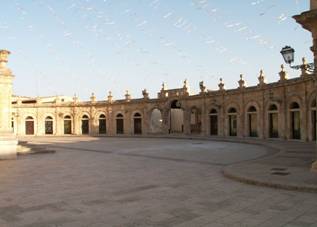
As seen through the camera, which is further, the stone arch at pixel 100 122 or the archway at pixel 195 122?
the stone arch at pixel 100 122

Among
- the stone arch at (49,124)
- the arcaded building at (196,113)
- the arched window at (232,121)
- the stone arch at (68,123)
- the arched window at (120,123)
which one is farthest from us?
the stone arch at (49,124)

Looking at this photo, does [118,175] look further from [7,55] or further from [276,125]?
[276,125]

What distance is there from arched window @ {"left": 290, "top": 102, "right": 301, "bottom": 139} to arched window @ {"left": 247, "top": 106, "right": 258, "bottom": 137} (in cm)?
488

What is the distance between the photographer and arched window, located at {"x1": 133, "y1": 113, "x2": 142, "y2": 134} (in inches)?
1861

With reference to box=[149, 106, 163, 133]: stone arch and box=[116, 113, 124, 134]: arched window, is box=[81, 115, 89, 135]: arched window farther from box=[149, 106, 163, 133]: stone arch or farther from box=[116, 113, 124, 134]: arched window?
box=[149, 106, 163, 133]: stone arch

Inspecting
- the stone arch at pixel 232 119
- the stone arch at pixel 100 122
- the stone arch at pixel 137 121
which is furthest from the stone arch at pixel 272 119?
the stone arch at pixel 100 122

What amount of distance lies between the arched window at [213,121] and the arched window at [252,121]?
480 centimetres

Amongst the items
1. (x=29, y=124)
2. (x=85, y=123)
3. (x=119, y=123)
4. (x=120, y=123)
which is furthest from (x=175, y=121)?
(x=29, y=124)

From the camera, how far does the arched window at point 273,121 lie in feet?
97.3

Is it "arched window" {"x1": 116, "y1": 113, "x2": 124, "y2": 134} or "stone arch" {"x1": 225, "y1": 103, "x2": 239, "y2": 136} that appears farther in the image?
"arched window" {"x1": 116, "y1": 113, "x2": 124, "y2": 134}

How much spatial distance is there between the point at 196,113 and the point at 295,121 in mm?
16671

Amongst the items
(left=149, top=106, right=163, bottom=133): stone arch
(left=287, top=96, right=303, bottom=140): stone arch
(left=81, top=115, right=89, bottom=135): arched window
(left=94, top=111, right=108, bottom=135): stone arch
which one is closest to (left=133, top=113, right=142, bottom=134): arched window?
(left=149, top=106, right=163, bottom=133): stone arch

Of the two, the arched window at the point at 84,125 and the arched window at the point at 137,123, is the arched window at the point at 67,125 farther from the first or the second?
the arched window at the point at 137,123

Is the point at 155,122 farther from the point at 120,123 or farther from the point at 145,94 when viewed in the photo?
the point at 145,94
